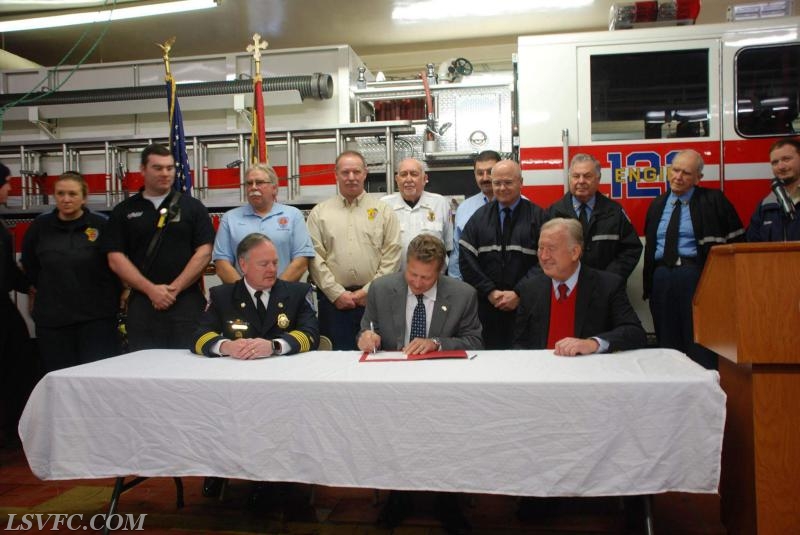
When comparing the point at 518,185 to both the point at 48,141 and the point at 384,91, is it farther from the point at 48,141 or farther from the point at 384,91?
the point at 48,141

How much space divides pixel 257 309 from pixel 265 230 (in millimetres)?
1117

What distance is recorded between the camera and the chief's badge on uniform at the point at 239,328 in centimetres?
319

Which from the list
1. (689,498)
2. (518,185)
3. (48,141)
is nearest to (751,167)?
(518,185)

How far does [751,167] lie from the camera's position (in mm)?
4715

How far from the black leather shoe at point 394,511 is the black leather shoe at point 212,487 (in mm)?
1009

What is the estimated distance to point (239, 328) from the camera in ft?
10.5

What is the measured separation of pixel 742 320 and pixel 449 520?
1578 mm

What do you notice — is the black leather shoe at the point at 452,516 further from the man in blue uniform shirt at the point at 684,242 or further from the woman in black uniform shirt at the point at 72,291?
the woman in black uniform shirt at the point at 72,291

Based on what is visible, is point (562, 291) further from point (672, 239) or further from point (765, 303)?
point (672, 239)

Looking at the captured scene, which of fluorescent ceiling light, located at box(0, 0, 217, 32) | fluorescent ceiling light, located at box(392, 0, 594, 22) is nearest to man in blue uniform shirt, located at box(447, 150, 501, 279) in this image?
fluorescent ceiling light, located at box(0, 0, 217, 32)

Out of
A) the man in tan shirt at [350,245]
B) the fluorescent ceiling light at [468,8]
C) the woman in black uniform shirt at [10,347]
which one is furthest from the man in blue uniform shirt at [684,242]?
the fluorescent ceiling light at [468,8]

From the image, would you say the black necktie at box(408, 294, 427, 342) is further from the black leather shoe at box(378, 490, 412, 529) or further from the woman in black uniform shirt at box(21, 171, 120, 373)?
the woman in black uniform shirt at box(21, 171, 120, 373)

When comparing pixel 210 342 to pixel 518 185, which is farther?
pixel 518 185

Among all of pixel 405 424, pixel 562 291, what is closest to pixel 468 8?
pixel 562 291
